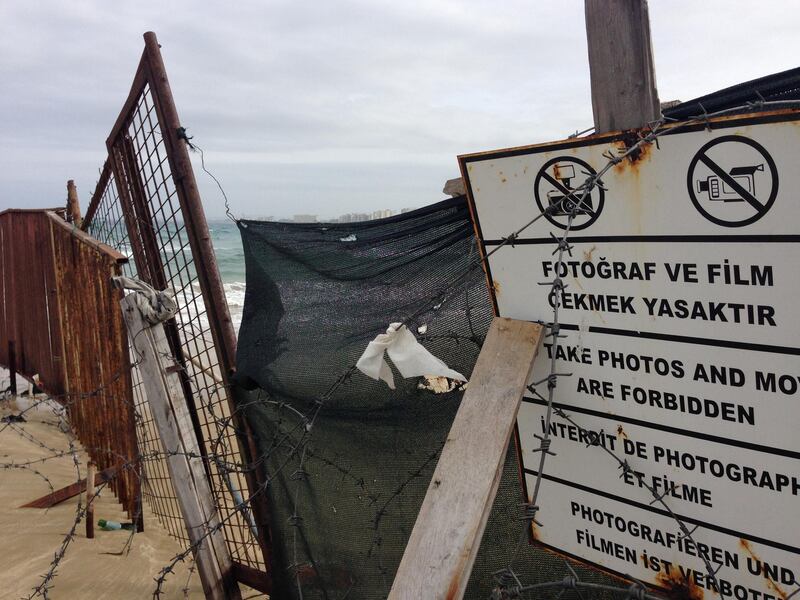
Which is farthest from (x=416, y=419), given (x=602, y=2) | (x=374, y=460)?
(x=602, y=2)

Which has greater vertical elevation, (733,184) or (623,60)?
(623,60)

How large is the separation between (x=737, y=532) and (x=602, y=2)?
4.51 feet

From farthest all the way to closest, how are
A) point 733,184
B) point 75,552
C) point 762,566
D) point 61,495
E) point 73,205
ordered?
point 73,205
point 61,495
point 75,552
point 762,566
point 733,184

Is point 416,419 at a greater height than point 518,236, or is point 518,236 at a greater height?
point 518,236

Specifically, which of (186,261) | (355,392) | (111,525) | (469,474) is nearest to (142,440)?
(111,525)

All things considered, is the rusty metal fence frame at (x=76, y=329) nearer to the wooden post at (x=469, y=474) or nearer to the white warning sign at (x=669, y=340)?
the wooden post at (x=469, y=474)

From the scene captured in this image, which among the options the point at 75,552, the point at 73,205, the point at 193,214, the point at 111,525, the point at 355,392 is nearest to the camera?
the point at 355,392

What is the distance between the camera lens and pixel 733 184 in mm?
1529

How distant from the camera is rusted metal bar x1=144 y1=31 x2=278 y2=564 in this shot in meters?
3.50

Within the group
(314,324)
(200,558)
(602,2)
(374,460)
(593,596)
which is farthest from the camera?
(200,558)

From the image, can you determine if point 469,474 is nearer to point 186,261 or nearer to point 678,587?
point 678,587

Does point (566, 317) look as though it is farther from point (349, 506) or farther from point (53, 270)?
point (53, 270)

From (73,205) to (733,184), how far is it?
6.07 meters

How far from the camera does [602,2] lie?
1.81m
